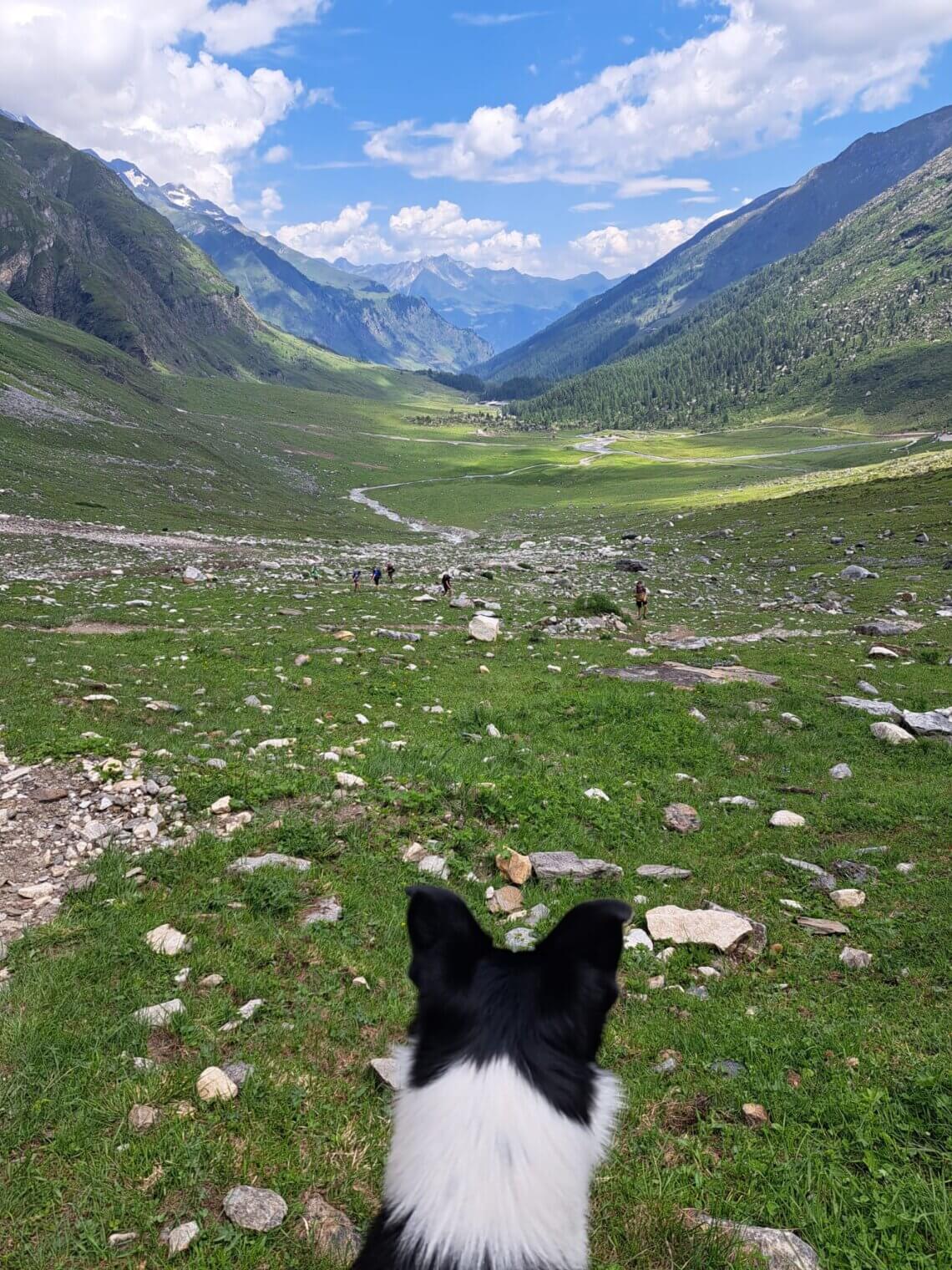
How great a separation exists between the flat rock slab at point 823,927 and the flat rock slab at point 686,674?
30.3ft

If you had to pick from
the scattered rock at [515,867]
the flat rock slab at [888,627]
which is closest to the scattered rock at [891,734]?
the scattered rock at [515,867]

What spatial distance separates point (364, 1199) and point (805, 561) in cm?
4301

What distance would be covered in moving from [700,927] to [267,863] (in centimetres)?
520

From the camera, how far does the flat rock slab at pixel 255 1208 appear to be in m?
3.85

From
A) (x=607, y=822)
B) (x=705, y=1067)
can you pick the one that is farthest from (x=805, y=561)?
(x=705, y=1067)

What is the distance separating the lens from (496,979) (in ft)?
8.55

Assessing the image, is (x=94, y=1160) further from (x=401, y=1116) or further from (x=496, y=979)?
(x=496, y=979)

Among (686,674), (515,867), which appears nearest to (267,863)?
(515,867)

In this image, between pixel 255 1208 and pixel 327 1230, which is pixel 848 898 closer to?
pixel 327 1230

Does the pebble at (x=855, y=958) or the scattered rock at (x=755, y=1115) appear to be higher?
the scattered rock at (x=755, y=1115)

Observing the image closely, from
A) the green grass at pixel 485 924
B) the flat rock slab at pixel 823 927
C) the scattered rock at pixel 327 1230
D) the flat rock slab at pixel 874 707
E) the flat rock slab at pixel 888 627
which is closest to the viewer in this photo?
the scattered rock at pixel 327 1230

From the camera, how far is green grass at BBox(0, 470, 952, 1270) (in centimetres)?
405

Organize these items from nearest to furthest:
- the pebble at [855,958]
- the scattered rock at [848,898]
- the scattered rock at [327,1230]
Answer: the scattered rock at [327,1230] → the pebble at [855,958] → the scattered rock at [848,898]

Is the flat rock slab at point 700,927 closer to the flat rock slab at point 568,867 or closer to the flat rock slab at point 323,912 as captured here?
the flat rock slab at point 568,867
